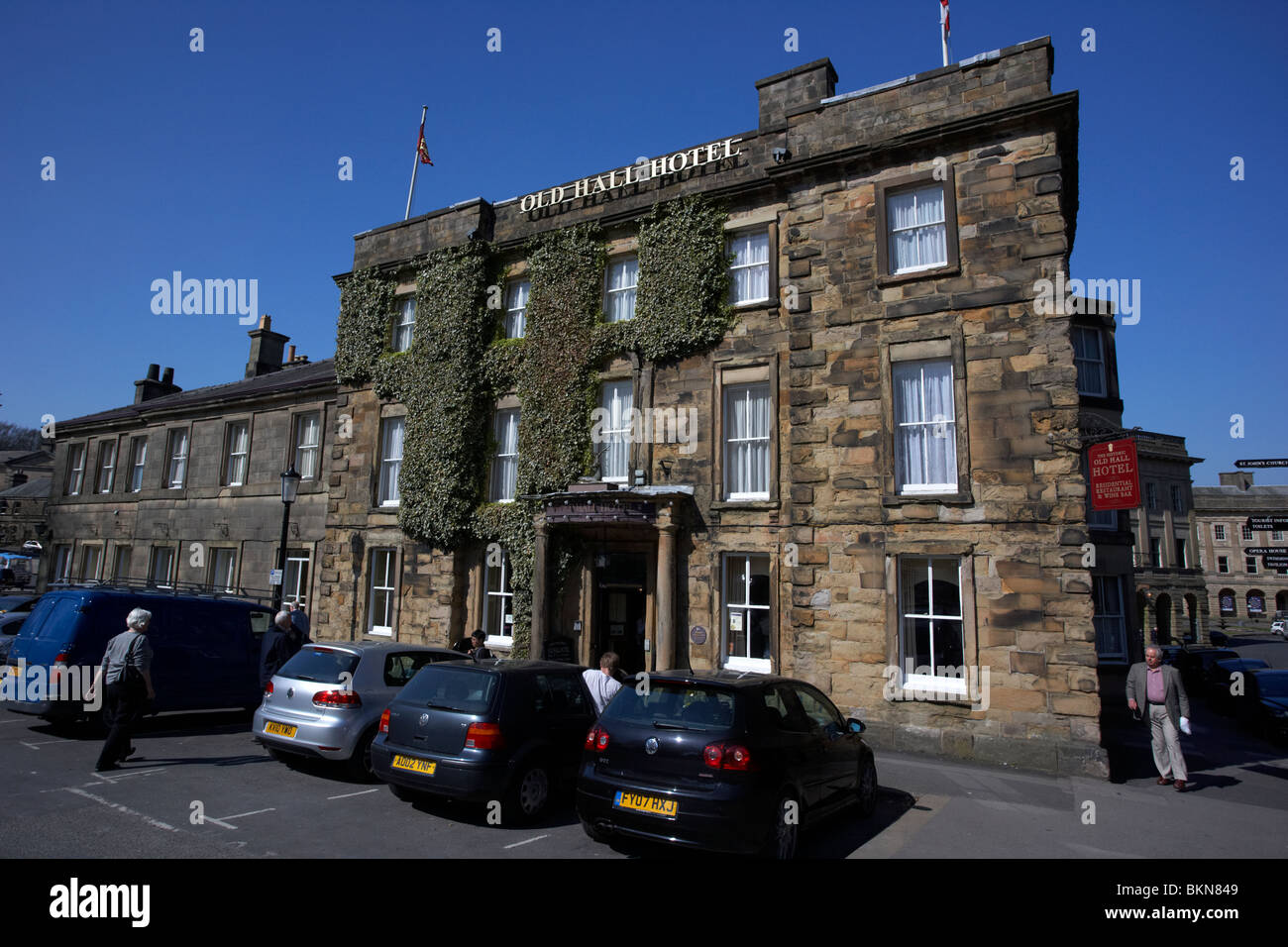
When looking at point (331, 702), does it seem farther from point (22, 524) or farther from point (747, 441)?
point (22, 524)

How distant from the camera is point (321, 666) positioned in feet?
28.8

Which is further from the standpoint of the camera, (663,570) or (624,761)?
(663,570)

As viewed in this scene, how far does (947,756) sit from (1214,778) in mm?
4036

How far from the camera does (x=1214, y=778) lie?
36.2ft

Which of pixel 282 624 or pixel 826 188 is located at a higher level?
pixel 826 188

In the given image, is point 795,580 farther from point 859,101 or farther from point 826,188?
point 859,101

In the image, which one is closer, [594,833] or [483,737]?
[594,833]

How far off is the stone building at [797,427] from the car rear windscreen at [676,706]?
6921 mm

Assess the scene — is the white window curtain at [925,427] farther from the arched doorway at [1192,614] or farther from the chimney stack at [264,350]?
the arched doorway at [1192,614]

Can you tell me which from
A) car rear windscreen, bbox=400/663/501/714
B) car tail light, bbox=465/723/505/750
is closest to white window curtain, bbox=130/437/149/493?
car rear windscreen, bbox=400/663/501/714

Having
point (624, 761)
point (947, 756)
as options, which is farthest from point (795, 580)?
point (624, 761)

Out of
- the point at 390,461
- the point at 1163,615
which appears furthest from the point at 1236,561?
the point at 390,461

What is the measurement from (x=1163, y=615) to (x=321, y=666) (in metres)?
51.8
